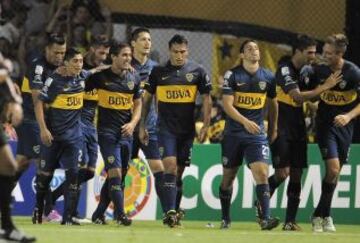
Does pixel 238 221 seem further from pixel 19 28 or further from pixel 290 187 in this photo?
pixel 19 28

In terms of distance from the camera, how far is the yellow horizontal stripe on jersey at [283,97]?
49.8 ft

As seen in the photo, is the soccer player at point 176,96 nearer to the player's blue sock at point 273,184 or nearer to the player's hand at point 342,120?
the player's blue sock at point 273,184

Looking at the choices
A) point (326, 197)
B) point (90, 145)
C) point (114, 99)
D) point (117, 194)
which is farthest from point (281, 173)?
point (90, 145)

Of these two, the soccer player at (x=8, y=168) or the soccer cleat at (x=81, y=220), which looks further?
the soccer cleat at (x=81, y=220)

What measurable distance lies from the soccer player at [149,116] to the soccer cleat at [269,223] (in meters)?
1.43

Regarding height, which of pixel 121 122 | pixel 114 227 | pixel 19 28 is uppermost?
pixel 19 28

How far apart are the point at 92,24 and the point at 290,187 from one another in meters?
5.82

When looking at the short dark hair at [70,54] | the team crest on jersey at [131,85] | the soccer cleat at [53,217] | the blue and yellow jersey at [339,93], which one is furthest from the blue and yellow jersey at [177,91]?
the soccer cleat at [53,217]

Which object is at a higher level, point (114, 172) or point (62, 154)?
point (62, 154)

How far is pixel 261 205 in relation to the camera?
47.6ft

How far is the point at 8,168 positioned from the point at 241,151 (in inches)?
166

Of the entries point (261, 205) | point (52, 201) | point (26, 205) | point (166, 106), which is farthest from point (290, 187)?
point (26, 205)

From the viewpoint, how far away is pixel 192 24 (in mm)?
20375

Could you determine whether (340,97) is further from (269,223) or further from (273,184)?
(273,184)
